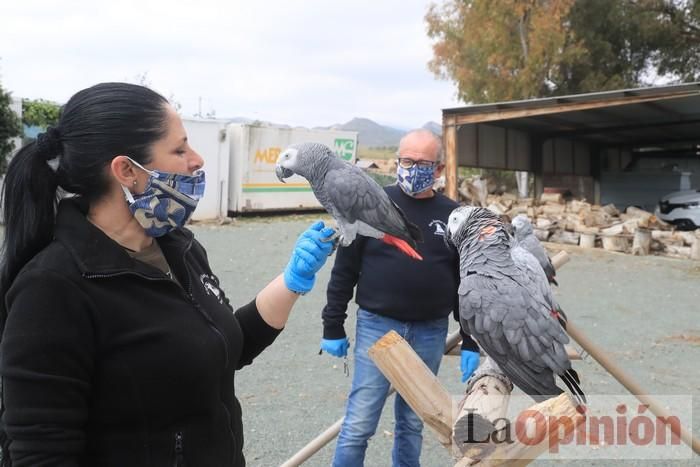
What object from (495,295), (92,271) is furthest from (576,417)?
(92,271)

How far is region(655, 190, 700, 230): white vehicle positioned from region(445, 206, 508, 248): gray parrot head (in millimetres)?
13384

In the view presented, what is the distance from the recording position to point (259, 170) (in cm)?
1499

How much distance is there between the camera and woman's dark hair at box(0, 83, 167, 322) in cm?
138

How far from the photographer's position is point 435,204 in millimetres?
3016

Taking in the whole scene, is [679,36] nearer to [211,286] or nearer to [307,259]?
[307,259]

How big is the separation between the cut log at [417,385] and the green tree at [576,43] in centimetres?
1602

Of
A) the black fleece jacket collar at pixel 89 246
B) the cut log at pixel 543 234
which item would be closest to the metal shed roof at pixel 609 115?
the cut log at pixel 543 234

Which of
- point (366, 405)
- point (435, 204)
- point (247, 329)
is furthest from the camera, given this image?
point (435, 204)

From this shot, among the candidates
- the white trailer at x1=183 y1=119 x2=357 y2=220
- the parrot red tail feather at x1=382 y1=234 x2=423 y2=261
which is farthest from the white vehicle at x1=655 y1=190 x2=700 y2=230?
the parrot red tail feather at x1=382 y1=234 x2=423 y2=261

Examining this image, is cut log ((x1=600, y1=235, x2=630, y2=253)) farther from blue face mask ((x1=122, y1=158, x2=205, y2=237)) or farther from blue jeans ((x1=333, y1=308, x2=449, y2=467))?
blue face mask ((x1=122, y1=158, x2=205, y2=237))

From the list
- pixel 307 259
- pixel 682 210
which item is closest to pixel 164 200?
pixel 307 259

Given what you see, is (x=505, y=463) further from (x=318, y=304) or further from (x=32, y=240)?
(x=318, y=304)

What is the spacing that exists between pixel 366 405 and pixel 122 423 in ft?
5.50

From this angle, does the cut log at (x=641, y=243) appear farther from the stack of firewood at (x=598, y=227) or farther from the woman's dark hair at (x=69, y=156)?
the woman's dark hair at (x=69, y=156)
